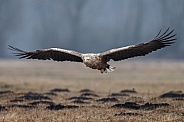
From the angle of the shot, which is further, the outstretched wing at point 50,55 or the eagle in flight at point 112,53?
the outstretched wing at point 50,55

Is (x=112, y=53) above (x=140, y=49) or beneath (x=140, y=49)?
beneath

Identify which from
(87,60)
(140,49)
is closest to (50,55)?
(87,60)

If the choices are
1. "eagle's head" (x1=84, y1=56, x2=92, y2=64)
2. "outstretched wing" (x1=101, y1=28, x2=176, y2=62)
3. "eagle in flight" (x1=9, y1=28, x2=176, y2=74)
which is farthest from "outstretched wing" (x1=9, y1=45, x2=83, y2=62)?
"outstretched wing" (x1=101, y1=28, x2=176, y2=62)

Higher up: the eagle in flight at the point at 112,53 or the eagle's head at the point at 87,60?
the eagle in flight at the point at 112,53

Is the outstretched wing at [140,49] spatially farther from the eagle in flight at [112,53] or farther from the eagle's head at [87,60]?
the eagle's head at [87,60]

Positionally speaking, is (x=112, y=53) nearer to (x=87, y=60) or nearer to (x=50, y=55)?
(x=87, y=60)

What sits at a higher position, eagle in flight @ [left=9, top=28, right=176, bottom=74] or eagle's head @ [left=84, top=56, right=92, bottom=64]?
eagle in flight @ [left=9, top=28, right=176, bottom=74]

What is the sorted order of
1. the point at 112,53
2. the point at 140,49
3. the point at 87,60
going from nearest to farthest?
the point at 87,60
the point at 112,53
the point at 140,49

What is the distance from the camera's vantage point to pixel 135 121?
12.9 meters

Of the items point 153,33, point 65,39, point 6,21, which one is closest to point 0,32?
point 6,21

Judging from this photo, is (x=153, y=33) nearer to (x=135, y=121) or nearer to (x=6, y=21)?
(x=6, y=21)

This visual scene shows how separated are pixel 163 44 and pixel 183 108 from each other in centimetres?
239

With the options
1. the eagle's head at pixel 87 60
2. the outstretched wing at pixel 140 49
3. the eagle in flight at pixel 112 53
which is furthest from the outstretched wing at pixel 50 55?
the outstretched wing at pixel 140 49

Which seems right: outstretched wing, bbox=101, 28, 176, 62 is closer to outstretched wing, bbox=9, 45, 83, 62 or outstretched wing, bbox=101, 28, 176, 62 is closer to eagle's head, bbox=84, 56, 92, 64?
eagle's head, bbox=84, 56, 92, 64
